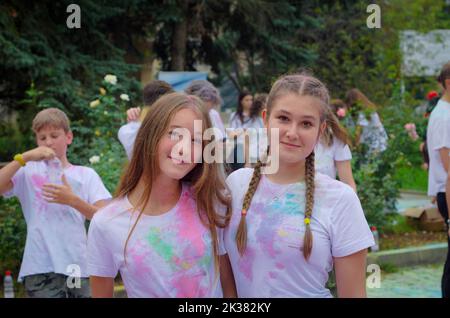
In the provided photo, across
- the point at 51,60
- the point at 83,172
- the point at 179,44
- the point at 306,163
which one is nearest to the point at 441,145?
the point at 83,172

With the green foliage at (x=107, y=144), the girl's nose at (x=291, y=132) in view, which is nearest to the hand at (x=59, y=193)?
the girl's nose at (x=291, y=132)

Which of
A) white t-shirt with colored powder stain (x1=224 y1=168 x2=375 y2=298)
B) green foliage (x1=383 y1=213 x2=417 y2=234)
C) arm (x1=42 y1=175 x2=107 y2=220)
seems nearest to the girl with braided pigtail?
white t-shirt with colored powder stain (x1=224 y1=168 x2=375 y2=298)

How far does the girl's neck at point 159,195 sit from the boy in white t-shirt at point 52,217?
5.61 ft

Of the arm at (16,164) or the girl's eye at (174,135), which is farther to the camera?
the arm at (16,164)

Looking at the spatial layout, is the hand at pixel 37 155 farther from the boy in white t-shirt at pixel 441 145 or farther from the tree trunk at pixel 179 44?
the tree trunk at pixel 179 44

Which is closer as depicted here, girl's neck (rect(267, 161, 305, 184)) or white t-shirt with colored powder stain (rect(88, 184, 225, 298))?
white t-shirt with colored powder stain (rect(88, 184, 225, 298))

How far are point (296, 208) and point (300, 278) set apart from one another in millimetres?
244

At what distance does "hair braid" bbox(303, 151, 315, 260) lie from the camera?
7.95 ft

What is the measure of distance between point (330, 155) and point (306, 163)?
2.75m

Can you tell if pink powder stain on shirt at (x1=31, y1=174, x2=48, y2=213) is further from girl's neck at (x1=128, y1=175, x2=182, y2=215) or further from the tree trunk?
the tree trunk

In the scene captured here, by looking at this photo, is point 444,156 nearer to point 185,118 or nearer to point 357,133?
point 185,118

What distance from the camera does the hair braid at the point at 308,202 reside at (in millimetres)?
2424
